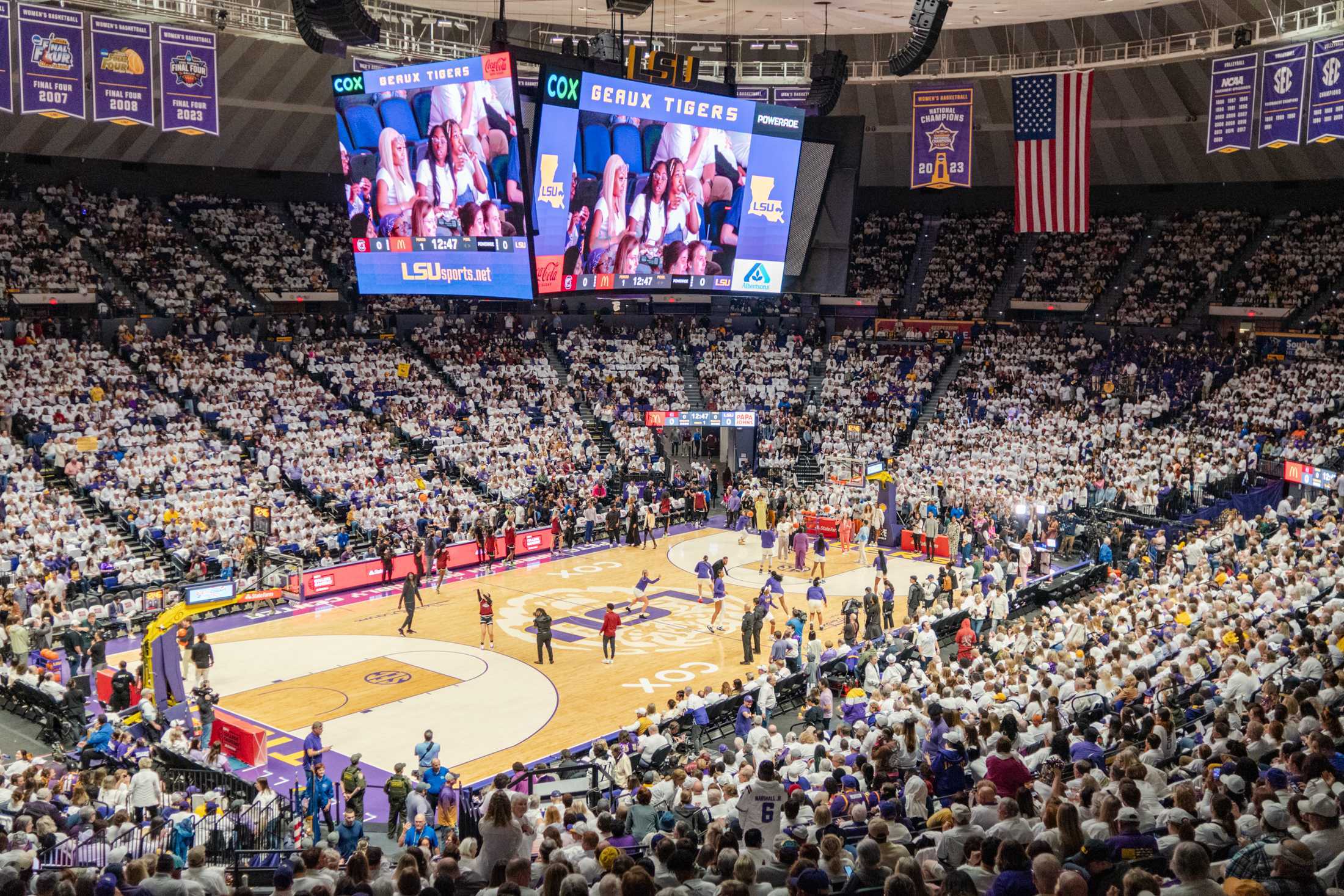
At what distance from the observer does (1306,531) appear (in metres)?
24.3

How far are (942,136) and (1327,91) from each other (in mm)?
11087

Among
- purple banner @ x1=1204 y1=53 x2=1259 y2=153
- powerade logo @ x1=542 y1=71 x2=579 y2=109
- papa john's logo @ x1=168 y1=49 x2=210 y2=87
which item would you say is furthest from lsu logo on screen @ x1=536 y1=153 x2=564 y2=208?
purple banner @ x1=1204 y1=53 x2=1259 y2=153

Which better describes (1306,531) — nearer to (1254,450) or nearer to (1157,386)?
(1254,450)

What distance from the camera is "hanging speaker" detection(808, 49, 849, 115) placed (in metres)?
35.8

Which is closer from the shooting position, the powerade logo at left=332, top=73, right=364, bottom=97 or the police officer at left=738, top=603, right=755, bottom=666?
the police officer at left=738, top=603, right=755, bottom=666

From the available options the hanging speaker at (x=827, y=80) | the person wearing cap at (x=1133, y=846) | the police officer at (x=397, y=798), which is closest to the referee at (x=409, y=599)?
the police officer at (x=397, y=798)

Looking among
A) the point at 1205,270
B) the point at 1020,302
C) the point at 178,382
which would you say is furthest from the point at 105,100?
the point at 1205,270

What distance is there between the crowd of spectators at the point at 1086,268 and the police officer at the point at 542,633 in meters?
31.4

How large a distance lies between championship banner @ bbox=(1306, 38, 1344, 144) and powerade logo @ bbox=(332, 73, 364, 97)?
2209 cm

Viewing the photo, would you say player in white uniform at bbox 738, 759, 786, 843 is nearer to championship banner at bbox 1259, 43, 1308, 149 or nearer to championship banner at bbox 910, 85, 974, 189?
championship banner at bbox 1259, 43, 1308, 149

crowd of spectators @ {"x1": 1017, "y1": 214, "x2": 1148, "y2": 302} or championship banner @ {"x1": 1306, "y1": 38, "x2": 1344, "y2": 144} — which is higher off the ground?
championship banner @ {"x1": 1306, "y1": 38, "x2": 1344, "y2": 144}

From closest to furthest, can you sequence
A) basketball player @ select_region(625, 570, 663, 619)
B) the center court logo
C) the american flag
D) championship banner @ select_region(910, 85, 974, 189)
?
1. basketball player @ select_region(625, 570, 663, 619)
2. the american flag
3. the center court logo
4. championship banner @ select_region(910, 85, 974, 189)

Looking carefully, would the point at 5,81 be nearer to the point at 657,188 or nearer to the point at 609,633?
the point at 657,188

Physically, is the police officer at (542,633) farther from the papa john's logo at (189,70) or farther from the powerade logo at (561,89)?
the papa john's logo at (189,70)
